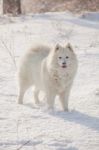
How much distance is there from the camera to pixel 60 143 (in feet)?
19.3

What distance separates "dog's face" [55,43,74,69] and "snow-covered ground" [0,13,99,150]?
71 cm

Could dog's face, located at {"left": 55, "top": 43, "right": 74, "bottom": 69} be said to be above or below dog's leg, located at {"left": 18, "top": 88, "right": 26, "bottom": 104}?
above

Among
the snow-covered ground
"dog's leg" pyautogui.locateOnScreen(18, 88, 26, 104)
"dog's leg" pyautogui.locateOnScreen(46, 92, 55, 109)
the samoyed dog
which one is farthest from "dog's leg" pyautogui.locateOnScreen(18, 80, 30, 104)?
"dog's leg" pyautogui.locateOnScreen(46, 92, 55, 109)

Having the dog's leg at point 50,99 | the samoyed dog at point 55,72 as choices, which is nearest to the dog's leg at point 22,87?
the samoyed dog at point 55,72

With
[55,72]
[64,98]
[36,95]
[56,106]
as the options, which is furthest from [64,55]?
[36,95]

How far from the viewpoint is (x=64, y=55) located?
755 centimetres

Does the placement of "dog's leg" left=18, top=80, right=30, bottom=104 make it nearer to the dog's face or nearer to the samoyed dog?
the samoyed dog

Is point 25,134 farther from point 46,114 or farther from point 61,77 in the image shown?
point 61,77

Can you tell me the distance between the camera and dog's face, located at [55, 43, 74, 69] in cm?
746

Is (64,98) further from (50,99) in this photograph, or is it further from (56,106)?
(56,106)

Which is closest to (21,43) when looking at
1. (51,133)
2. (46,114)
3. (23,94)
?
(23,94)

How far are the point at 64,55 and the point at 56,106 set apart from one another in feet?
2.91

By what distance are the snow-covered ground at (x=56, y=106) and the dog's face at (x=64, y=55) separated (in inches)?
27.9

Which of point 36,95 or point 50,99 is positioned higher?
point 50,99
